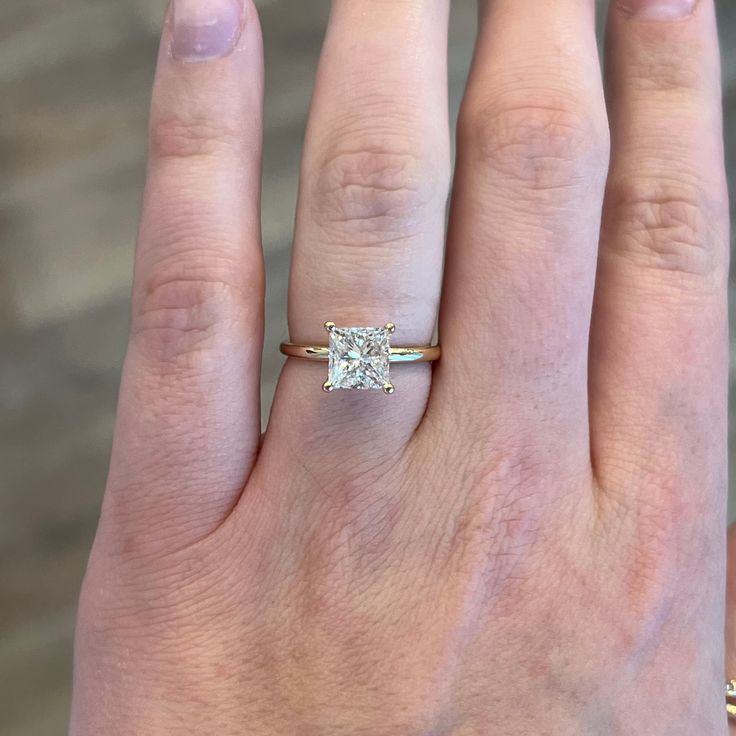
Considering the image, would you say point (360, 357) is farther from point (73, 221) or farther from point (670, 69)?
point (73, 221)

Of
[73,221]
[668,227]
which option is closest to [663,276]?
[668,227]

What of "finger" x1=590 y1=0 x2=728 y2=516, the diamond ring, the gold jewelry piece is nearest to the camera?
the diamond ring

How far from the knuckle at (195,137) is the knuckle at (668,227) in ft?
1.45

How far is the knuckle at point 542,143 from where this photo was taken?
0.79m

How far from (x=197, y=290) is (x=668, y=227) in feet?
1.69

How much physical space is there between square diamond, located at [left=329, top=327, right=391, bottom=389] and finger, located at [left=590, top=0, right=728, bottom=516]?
0.27 meters

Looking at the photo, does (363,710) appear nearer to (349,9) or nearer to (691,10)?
(349,9)

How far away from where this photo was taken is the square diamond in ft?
2.41

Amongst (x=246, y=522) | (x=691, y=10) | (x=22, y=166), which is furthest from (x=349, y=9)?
(x=22, y=166)

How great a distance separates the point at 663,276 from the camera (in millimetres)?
863

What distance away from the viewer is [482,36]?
850mm

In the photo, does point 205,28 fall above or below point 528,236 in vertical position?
above

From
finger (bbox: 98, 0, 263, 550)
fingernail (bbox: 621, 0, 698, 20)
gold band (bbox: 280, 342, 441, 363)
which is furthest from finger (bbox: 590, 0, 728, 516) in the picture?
finger (bbox: 98, 0, 263, 550)

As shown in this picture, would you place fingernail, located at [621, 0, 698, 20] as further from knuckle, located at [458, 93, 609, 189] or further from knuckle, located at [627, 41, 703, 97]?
knuckle, located at [458, 93, 609, 189]
